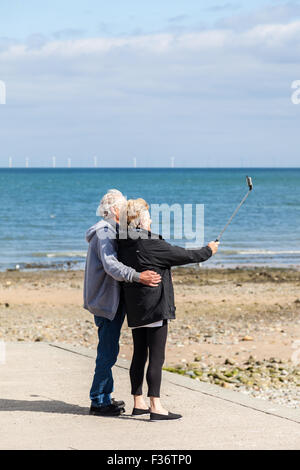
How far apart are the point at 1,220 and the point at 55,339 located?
A: 34.5m

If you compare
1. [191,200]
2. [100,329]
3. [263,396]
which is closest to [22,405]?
[100,329]

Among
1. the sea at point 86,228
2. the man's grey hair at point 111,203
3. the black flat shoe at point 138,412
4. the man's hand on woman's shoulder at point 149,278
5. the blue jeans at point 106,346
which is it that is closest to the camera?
the man's hand on woman's shoulder at point 149,278

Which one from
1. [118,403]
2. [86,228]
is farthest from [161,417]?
[86,228]

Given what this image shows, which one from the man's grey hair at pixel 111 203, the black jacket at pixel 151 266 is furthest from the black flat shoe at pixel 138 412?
the man's grey hair at pixel 111 203

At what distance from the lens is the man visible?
18.6 ft

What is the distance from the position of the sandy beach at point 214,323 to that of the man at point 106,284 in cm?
230

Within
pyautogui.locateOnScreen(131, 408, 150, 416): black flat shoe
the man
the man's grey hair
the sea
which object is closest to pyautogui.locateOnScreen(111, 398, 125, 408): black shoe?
the man

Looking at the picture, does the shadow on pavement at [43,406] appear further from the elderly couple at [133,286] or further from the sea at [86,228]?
the sea at [86,228]

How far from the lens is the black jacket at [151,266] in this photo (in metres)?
5.66

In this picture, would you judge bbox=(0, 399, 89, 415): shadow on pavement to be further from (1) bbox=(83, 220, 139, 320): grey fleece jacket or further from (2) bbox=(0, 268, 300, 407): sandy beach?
(2) bbox=(0, 268, 300, 407): sandy beach

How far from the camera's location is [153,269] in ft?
18.7

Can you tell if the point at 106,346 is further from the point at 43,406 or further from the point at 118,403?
the point at 43,406

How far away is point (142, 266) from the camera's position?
570 cm

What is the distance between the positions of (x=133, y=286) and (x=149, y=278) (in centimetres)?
15
